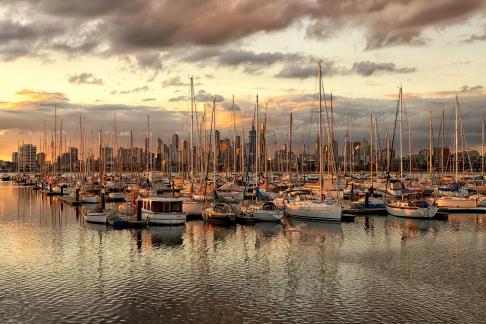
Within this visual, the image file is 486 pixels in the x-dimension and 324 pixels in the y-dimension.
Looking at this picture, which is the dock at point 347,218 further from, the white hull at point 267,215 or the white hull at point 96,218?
the white hull at point 96,218

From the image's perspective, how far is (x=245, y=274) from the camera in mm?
34531

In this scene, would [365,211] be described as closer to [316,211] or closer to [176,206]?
[316,211]

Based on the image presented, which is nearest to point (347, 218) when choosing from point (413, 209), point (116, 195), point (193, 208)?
point (413, 209)

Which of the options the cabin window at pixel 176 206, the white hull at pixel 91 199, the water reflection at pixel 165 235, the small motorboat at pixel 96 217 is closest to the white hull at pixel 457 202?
the cabin window at pixel 176 206

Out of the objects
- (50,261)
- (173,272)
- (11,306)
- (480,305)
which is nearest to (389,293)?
(480,305)

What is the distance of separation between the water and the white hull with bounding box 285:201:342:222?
2.73m

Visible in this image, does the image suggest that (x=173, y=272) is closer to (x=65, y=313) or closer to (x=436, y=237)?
(x=65, y=313)

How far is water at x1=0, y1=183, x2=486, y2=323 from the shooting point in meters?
26.3

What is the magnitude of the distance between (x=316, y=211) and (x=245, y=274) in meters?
26.6

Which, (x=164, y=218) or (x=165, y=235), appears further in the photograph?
(x=164, y=218)

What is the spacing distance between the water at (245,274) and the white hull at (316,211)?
273 centimetres

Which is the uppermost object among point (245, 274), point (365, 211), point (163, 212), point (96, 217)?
point (163, 212)

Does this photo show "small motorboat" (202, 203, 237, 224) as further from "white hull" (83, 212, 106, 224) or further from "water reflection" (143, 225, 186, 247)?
"white hull" (83, 212, 106, 224)

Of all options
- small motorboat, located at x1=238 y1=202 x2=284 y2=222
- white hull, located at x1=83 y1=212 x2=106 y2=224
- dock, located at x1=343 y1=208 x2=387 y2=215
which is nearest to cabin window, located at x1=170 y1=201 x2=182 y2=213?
small motorboat, located at x1=238 y1=202 x2=284 y2=222
